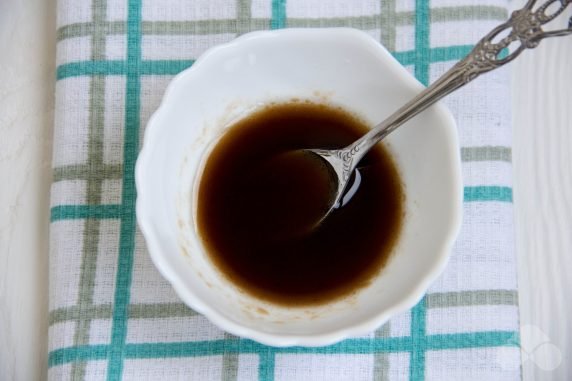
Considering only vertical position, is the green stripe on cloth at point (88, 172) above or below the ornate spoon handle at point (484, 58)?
below

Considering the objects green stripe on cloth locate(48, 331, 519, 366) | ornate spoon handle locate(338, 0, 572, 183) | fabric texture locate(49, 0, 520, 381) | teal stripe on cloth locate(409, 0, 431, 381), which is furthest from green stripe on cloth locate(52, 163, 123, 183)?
teal stripe on cloth locate(409, 0, 431, 381)

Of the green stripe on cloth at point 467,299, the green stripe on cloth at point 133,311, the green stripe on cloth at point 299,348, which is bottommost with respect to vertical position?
the green stripe on cloth at point 299,348

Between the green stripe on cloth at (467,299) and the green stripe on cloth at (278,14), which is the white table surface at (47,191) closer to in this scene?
the green stripe on cloth at (467,299)

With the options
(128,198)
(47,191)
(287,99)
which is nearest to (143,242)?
(128,198)

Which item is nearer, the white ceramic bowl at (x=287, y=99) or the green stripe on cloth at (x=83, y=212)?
the white ceramic bowl at (x=287, y=99)

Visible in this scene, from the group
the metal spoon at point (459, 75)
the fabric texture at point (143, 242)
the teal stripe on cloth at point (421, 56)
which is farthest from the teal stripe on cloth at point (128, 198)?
the teal stripe on cloth at point (421, 56)

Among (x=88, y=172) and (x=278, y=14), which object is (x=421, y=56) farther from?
(x=88, y=172)

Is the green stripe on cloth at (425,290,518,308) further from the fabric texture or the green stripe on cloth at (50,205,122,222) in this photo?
the green stripe on cloth at (50,205,122,222)
